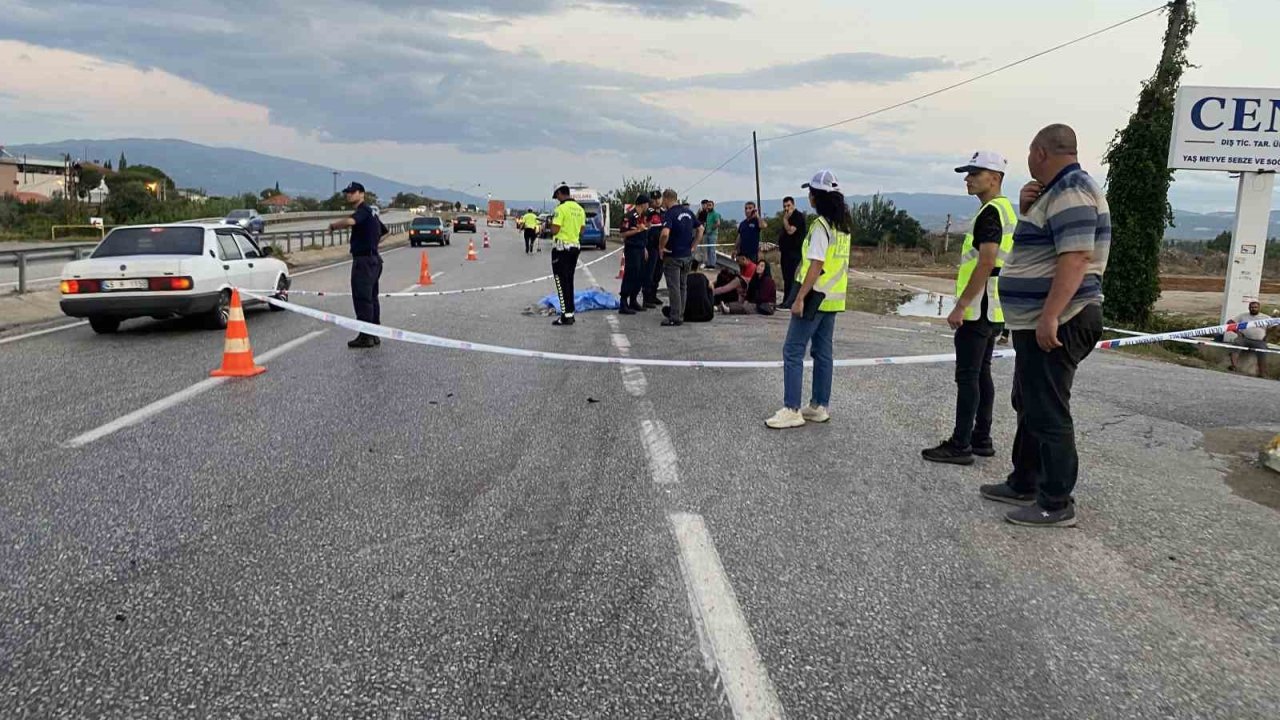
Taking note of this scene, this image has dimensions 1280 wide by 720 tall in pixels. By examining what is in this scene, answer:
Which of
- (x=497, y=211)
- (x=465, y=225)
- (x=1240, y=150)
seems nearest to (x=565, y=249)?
(x=1240, y=150)

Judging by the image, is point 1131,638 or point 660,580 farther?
point 660,580

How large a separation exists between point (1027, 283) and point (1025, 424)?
34.3 inches

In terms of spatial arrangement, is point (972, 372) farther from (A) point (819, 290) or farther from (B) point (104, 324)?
(B) point (104, 324)

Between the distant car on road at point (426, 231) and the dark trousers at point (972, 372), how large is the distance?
3895cm

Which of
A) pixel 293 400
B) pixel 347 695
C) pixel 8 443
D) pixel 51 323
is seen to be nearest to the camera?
pixel 347 695

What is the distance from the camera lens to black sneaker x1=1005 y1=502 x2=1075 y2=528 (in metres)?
4.35

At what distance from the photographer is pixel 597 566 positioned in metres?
3.68

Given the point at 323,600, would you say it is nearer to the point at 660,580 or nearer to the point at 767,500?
the point at 660,580

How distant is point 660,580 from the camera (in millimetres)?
3551

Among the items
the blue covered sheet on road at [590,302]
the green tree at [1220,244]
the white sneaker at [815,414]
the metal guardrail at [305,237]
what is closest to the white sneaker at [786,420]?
the white sneaker at [815,414]

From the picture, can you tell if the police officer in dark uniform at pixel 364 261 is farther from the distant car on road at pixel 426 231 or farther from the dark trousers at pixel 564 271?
the distant car on road at pixel 426 231

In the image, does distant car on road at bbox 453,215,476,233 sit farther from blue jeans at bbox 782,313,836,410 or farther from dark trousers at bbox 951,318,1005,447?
dark trousers at bbox 951,318,1005,447

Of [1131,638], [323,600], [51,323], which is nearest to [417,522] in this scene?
[323,600]

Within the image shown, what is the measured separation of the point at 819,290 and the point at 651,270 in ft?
28.1
